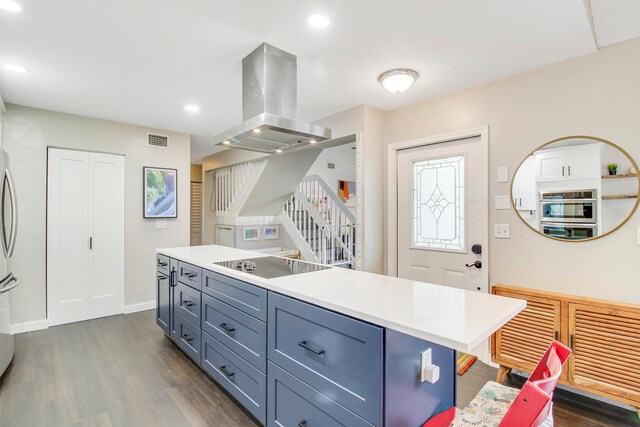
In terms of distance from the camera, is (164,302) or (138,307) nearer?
(164,302)

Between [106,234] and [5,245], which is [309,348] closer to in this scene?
[5,245]

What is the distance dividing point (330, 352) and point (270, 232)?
17.0 feet

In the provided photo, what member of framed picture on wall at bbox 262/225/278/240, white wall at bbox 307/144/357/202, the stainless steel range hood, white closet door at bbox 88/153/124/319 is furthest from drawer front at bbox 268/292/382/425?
white wall at bbox 307/144/357/202

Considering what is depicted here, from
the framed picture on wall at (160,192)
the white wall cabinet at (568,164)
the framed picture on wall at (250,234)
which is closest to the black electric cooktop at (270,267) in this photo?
the white wall cabinet at (568,164)

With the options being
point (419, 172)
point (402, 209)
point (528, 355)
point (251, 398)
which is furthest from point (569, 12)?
point (251, 398)

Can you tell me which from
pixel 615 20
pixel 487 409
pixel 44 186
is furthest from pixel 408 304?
pixel 44 186

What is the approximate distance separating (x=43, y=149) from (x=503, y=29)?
185 inches

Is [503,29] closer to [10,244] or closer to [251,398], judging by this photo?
[251,398]

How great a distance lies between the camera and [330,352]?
4.79 feet

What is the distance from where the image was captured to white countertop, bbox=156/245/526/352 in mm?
1149

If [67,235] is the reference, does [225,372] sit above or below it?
below

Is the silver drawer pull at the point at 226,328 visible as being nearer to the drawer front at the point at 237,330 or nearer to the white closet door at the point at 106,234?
the drawer front at the point at 237,330

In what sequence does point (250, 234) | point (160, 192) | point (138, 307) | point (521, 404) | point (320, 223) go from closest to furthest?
1. point (521, 404)
2. point (138, 307)
3. point (160, 192)
4. point (320, 223)
5. point (250, 234)

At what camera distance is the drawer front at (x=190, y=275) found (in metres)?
2.58
